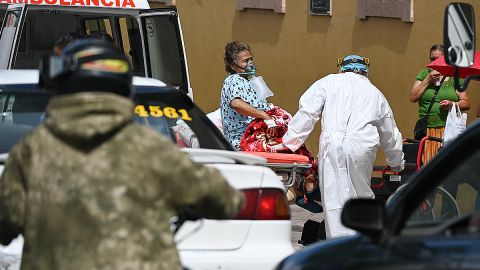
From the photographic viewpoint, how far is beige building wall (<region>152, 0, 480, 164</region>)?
19469 mm

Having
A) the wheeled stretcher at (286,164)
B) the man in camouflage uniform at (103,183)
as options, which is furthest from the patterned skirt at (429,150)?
the man in camouflage uniform at (103,183)

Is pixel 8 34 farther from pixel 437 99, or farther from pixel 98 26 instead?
pixel 437 99

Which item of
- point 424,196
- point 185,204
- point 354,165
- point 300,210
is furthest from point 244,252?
point 300,210

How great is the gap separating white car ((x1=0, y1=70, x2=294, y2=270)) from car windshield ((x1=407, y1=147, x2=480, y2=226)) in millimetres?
776

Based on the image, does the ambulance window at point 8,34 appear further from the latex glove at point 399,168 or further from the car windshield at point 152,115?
the car windshield at point 152,115

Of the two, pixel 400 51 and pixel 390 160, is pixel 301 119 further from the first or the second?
pixel 400 51

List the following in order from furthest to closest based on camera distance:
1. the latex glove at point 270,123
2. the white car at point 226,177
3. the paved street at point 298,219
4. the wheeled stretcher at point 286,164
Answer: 1. the paved street at point 298,219
2. the latex glove at point 270,123
3. the wheeled stretcher at point 286,164
4. the white car at point 226,177

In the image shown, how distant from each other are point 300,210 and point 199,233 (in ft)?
32.5

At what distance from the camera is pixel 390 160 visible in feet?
37.7

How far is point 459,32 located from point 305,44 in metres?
13.8

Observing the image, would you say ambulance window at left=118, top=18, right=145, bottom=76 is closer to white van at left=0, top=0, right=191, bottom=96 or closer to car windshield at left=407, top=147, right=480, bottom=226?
white van at left=0, top=0, right=191, bottom=96

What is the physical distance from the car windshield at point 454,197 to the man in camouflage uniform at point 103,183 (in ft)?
3.96

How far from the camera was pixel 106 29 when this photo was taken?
49.1 feet

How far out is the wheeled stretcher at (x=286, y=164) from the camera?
10781 millimetres
